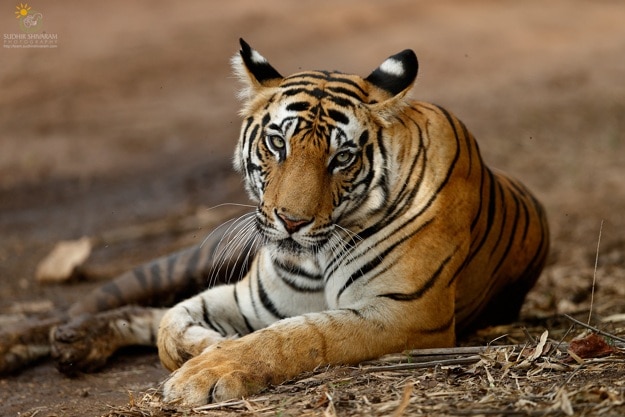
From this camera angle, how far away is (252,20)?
14.2 m

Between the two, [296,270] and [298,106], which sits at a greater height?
[298,106]

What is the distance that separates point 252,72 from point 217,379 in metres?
1.42

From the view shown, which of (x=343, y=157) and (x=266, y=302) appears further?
(x=266, y=302)

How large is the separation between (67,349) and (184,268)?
99 cm

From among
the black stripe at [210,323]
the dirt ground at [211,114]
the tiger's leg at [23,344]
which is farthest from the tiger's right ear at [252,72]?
the tiger's leg at [23,344]

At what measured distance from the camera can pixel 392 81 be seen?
14.5 ft

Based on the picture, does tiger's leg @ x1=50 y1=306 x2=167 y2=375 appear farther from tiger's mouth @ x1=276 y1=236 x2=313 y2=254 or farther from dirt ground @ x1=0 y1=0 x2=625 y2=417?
tiger's mouth @ x1=276 y1=236 x2=313 y2=254

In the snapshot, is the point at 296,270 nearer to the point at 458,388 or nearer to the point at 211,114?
the point at 458,388

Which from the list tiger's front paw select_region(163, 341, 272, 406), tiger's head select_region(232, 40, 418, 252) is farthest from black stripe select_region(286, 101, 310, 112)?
tiger's front paw select_region(163, 341, 272, 406)

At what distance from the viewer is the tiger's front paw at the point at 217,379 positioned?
3.70 meters

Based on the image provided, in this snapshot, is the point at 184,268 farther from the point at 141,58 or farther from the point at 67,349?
the point at 141,58

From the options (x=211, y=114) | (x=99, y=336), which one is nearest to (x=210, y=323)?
(x=99, y=336)

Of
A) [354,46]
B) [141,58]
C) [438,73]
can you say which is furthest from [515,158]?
[141,58]

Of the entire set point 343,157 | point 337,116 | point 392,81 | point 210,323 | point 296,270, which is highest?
point 392,81
